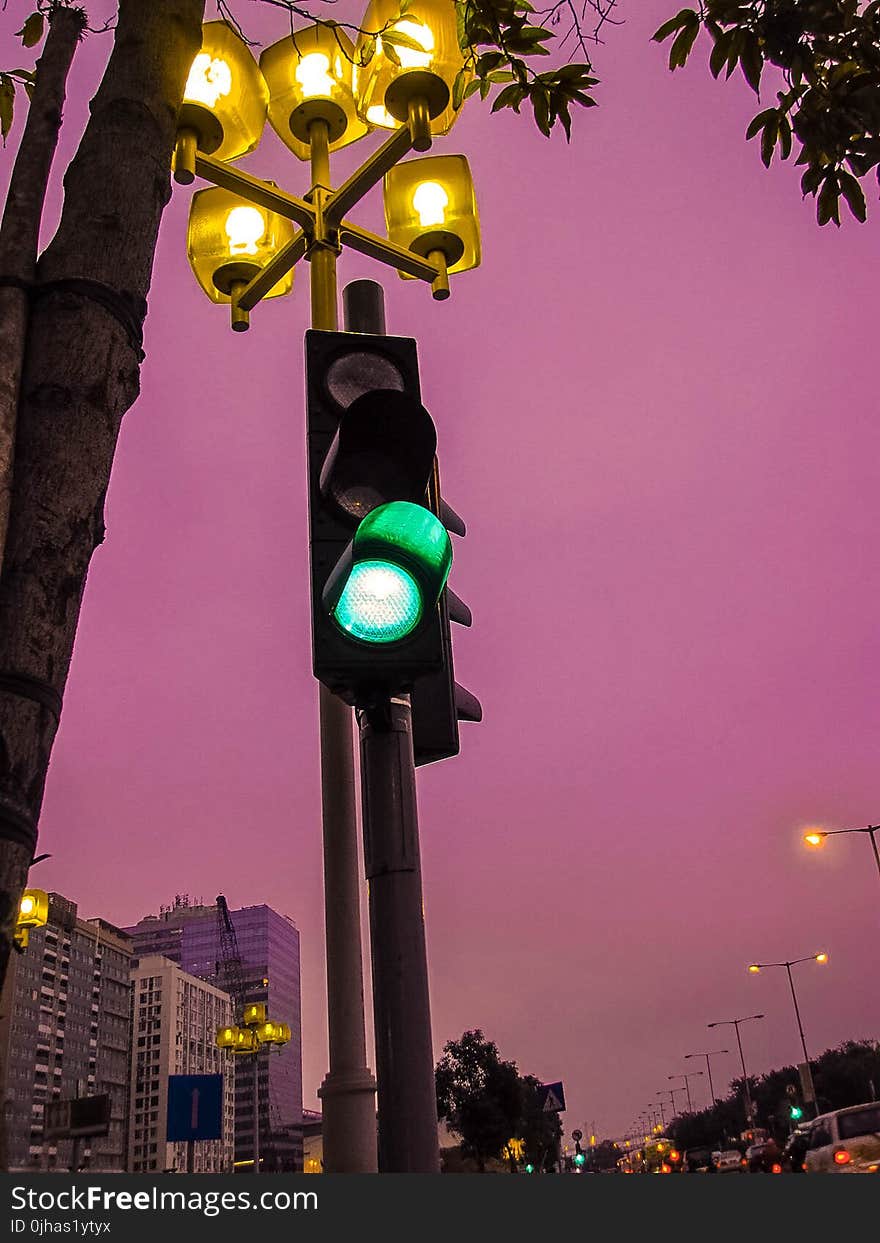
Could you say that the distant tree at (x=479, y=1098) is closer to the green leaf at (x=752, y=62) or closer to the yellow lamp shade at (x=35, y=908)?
the yellow lamp shade at (x=35, y=908)

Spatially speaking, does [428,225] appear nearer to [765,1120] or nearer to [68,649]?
[68,649]

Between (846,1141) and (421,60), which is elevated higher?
(421,60)

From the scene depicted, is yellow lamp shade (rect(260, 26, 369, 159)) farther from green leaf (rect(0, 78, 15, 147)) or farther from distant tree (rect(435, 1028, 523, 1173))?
distant tree (rect(435, 1028, 523, 1173))

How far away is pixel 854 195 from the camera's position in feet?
14.8

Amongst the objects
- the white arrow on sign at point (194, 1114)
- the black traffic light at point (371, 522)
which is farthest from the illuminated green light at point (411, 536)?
the white arrow on sign at point (194, 1114)

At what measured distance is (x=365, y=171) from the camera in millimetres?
6004

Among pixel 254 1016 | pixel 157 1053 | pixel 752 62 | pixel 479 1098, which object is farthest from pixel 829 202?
pixel 157 1053

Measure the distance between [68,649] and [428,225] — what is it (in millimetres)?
5191

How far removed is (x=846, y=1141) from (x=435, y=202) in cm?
1535

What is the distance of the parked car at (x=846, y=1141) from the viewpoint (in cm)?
1499

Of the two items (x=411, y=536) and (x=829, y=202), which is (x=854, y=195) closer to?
(x=829, y=202)

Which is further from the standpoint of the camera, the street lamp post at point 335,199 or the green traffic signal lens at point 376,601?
the street lamp post at point 335,199

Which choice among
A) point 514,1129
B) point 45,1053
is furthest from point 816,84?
point 45,1053

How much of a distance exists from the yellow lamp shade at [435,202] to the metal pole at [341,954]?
1.03 meters
